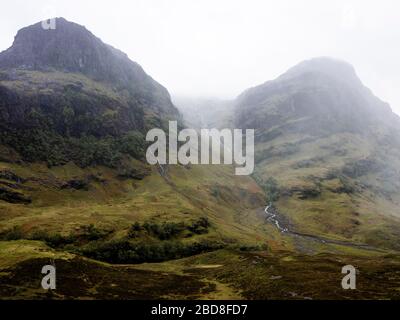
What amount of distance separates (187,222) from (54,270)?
319 ft

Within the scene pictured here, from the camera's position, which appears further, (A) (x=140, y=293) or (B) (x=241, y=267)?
(B) (x=241, y=267)

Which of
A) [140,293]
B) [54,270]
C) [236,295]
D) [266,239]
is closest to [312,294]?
[236,295]

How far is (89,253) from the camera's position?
135375 mm

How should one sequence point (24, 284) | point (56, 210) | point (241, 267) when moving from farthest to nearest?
1. point (56, 210)
2. point (241, 267)
3. point (24, 284)

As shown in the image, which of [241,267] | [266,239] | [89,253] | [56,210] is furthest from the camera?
[266,239]

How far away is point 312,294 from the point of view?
78.0 m

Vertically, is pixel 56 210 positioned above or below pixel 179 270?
above

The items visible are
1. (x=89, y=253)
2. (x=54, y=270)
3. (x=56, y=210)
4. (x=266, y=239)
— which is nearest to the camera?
(x=54, y=270)

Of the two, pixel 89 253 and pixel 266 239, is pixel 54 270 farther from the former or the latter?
pixel 266 239

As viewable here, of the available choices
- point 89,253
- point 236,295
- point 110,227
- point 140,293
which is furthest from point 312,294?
point 110,227

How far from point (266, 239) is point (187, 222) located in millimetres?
42047
